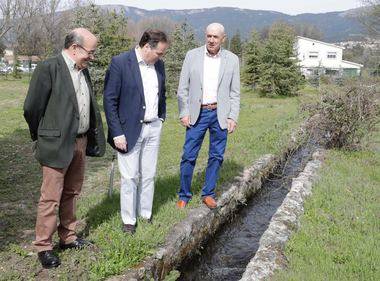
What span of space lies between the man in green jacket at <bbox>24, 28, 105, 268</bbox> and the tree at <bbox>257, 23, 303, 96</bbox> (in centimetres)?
2134

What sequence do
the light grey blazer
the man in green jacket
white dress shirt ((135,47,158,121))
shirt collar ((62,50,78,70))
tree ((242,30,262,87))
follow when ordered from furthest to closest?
1. tree ((242,30,262,87))
2. the light grey blazer
3. white dress shirt ((135,47,158,121))
4. shirt collar ((62,50,78,70))
5. the man in green jacket

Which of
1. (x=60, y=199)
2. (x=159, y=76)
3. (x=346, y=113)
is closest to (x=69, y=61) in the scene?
(x=159, y=76)

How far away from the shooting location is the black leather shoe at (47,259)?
13.3 feet

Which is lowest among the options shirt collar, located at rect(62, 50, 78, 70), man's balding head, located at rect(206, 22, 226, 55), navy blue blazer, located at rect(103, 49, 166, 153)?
navy blue blazer, located at rect(103, 49, 166, 153)

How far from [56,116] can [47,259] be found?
132cm

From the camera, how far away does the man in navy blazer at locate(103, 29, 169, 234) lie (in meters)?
4.46

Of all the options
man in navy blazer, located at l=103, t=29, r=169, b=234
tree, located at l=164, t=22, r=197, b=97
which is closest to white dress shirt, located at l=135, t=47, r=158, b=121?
man in navy blazer, located at l=103, t=29, r=169, b=234

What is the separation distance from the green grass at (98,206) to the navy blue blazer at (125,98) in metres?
1.04

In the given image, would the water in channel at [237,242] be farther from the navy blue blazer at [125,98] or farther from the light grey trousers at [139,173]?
the navy blue blazer at [125,98]

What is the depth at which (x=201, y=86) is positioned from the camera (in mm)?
5441

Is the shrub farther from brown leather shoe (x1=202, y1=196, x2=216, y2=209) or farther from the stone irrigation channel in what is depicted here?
brown leather shoe (x1=202, y1=196, x2=216, y2=209)

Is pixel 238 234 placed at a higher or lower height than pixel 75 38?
lower

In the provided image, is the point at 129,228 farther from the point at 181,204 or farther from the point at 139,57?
the point at 139,57

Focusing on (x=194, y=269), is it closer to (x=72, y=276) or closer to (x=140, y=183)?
(x=140, y=183)
